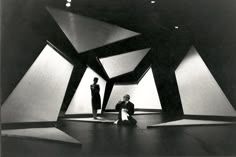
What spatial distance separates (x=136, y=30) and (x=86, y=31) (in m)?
0.64

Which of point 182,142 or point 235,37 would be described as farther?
point 235,37

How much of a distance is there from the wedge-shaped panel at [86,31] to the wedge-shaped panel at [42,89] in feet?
1.00

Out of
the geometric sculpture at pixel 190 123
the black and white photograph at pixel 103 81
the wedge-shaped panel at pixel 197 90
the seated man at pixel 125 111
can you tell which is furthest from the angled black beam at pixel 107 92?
the wedge-shaped panel at pixel 197 90

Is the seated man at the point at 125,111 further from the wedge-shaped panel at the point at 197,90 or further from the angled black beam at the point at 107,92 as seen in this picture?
the wedge-shaped panel at the point at 197,90

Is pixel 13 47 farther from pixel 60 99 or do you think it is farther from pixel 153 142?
pixel 153 142

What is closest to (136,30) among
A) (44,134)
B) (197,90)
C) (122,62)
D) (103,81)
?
(122,62)

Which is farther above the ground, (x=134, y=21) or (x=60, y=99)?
(x=134, y=21)

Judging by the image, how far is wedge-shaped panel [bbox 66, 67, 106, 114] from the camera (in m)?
3.64

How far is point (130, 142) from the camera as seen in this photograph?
3.54 m

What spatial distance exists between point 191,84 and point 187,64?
266 mm

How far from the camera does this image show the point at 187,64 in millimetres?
3738

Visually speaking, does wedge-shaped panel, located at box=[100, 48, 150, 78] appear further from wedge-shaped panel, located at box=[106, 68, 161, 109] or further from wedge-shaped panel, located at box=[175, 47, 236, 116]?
wedge-shaped panel, located at box=[175, 47, 236, 116]

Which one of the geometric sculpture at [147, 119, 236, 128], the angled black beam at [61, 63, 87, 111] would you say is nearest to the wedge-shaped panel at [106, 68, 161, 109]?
the geometric sculpture at [147, 119, 236, 128]

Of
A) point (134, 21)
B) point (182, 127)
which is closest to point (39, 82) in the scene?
point (134, 21)
